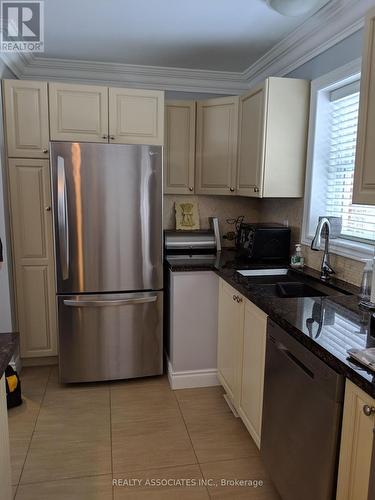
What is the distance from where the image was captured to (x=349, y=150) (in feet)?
7.27

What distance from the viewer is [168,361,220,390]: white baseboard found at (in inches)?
105

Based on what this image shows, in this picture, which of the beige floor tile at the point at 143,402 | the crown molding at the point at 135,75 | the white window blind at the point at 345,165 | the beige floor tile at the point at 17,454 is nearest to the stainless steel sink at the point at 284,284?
the white window blind at the point at 345,165

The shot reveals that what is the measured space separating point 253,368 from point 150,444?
0.75 m

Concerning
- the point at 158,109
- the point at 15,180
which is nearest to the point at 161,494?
the point at 15,180

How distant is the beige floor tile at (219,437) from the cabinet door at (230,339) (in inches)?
6.0

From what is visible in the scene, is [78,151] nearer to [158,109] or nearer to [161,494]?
[158,109]

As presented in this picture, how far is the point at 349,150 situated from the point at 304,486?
178cm

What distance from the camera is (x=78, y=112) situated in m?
2.61

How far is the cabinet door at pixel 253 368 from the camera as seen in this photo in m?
1.79

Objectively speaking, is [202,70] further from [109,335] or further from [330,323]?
[330,323]

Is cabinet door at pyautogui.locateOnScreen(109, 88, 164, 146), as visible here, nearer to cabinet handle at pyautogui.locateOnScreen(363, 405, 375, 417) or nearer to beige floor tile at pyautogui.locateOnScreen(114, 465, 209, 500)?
beige floor tile at pyautogui.locateOnScreen(114, 465, 209, 500)

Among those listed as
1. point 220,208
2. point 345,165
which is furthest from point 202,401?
point 345,165

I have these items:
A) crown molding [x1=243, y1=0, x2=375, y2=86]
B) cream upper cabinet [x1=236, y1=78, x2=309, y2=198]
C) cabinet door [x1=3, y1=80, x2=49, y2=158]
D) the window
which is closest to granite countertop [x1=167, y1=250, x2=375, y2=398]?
the window

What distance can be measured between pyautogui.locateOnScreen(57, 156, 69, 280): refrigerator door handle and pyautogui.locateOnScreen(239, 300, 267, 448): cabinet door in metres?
1.25
